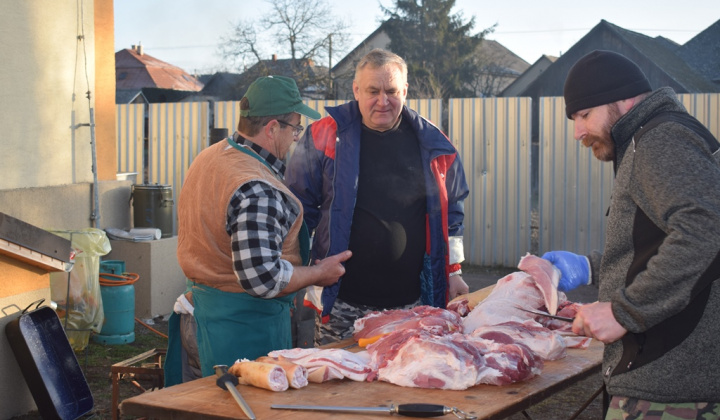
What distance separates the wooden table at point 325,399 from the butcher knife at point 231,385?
0.9 inches

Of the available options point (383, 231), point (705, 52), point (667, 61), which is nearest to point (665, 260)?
point (383, 231)

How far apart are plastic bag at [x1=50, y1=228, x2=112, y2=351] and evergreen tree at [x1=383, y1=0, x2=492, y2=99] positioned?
108ft

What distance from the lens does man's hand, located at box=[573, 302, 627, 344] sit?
7.63 ft

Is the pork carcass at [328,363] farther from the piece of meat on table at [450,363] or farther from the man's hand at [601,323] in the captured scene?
the man's hand at [601,323]

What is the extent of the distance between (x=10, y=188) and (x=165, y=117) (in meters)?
6.24

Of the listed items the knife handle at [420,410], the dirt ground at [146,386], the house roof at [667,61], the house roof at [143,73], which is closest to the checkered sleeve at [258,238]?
the knife handle at [420,410]

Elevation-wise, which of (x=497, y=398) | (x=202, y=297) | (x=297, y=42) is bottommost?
(x=497, y=398)

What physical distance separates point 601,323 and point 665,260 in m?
0.30

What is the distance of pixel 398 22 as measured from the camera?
42094 millimetres

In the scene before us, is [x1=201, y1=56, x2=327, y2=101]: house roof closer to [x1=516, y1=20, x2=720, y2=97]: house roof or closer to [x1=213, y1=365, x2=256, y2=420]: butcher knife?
[x1=516, y1=20, x2=720, y2=97]: house roof

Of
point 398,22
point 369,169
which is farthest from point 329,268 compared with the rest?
point 398,22

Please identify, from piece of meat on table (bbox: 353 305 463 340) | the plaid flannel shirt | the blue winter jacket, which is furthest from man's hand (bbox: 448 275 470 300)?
the plaid flannel shirt

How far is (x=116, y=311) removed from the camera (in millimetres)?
7734

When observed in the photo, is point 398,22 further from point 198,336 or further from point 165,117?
point 198,336
